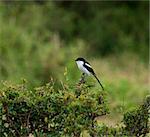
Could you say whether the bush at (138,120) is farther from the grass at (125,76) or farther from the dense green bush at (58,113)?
the grass at (125,76)

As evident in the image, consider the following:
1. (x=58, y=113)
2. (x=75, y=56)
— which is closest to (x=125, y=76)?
(x=75, y=56)

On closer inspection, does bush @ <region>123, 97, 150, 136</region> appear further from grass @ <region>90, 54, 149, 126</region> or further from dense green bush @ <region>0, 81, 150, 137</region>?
grass @ <region>90, 54, 149, 126</region>

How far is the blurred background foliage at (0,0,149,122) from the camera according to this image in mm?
23406

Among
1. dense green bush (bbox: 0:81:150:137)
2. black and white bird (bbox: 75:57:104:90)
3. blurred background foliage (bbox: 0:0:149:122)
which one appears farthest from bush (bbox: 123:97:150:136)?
black and white bird (bbox: 75:57:104:90)

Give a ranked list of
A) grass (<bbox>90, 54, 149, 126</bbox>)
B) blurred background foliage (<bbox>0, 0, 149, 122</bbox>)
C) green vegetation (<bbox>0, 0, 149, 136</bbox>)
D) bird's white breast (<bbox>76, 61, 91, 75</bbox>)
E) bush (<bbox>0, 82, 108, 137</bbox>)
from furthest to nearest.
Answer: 1. blurred background foliage (<bbox>0, 0, 149, 122</bbox>)
2. grass (<bbox>90, 54, 149, 126</bbox>)
3. bird's white breast (<bbox>76, 61, 91, 75</bbox>)
4. green vegetation (<bbox>0, 0, 149, 136</bbox>)
5. bush (<bbox>0, 82, 108, 137</bbox>)

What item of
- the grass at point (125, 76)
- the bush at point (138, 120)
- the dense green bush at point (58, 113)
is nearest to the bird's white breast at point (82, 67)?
the dense green bush at point (58, 113)

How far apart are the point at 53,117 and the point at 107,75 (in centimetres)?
1825

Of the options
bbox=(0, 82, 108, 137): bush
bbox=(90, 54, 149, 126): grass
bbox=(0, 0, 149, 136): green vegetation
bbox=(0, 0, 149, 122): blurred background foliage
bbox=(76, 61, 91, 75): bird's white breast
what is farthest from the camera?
bbox=(0, 0, 149, 122): blurred background foliage

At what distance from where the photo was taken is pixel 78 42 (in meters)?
30.4

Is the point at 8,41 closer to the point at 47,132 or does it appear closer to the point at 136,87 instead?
the point at 136,87

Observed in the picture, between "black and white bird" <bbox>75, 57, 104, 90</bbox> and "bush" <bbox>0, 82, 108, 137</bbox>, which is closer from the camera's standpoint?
"bush" <bbox>0, 82, 108, 137</bbox>

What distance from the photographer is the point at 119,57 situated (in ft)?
111

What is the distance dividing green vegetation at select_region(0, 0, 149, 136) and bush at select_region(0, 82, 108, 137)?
0.04 feet

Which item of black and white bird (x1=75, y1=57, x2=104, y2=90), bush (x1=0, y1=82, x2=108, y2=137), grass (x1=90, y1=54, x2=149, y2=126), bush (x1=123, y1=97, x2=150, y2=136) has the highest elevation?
grass (x1=90, y1=54, x2=149, y2=126)
